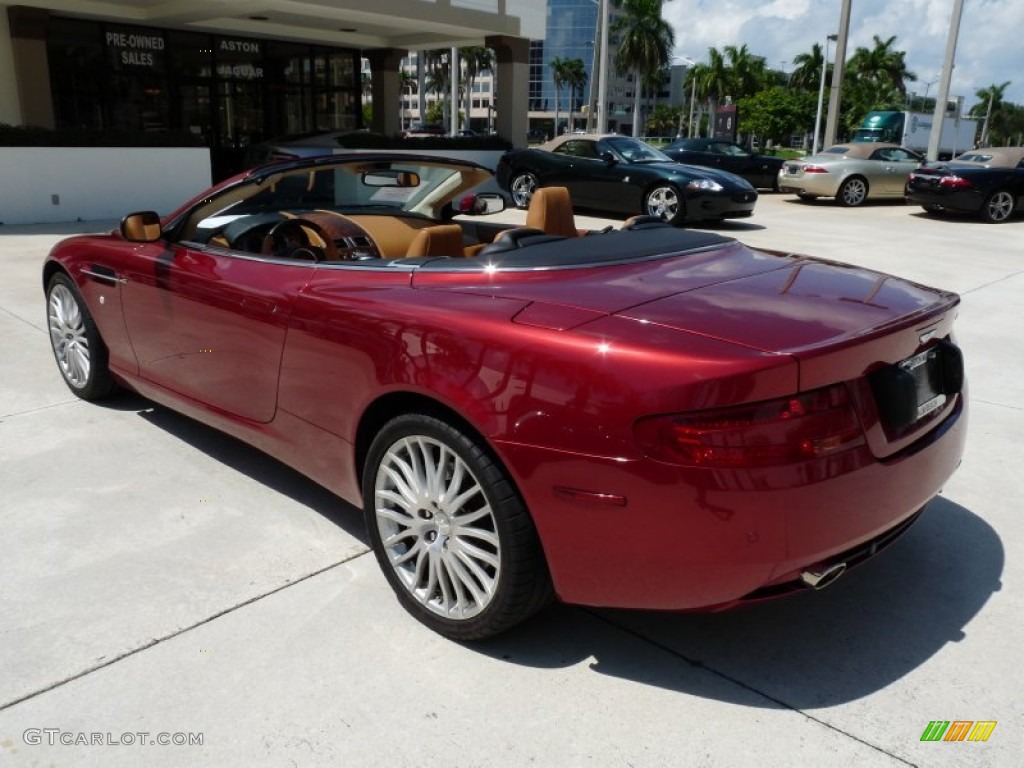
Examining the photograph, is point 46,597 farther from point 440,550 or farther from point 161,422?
point 161,422

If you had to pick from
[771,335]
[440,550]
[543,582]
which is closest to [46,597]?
[440,550]

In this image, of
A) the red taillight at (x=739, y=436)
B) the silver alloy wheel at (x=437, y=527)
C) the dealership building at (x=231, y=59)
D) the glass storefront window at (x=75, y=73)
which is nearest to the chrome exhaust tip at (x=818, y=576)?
the red taillight at (x=739, y=436)

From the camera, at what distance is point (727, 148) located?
20688 mm

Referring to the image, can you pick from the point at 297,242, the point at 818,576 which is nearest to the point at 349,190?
the point at 297,242

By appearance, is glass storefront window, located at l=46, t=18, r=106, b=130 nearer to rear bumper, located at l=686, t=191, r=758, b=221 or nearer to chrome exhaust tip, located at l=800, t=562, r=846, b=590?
rear bumper, located at l=686, t=191, r=758, b=221

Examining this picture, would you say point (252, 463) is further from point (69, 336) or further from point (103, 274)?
point (69, 336)

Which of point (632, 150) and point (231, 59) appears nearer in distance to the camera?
point (632, 150)

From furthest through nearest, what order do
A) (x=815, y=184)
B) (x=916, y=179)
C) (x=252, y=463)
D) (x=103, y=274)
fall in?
(x=815, y=184) < (x=916, y=179) < (x=103, y=274) < (x=252, y=463)

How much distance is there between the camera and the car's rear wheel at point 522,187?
15.6m

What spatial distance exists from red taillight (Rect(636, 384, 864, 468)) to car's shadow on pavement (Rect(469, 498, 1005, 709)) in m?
0.59

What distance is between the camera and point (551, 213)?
3785mm

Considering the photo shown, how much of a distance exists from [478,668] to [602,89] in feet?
95.5

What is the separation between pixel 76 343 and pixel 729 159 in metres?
17.7

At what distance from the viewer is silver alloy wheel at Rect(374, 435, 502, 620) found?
253 centimetres
